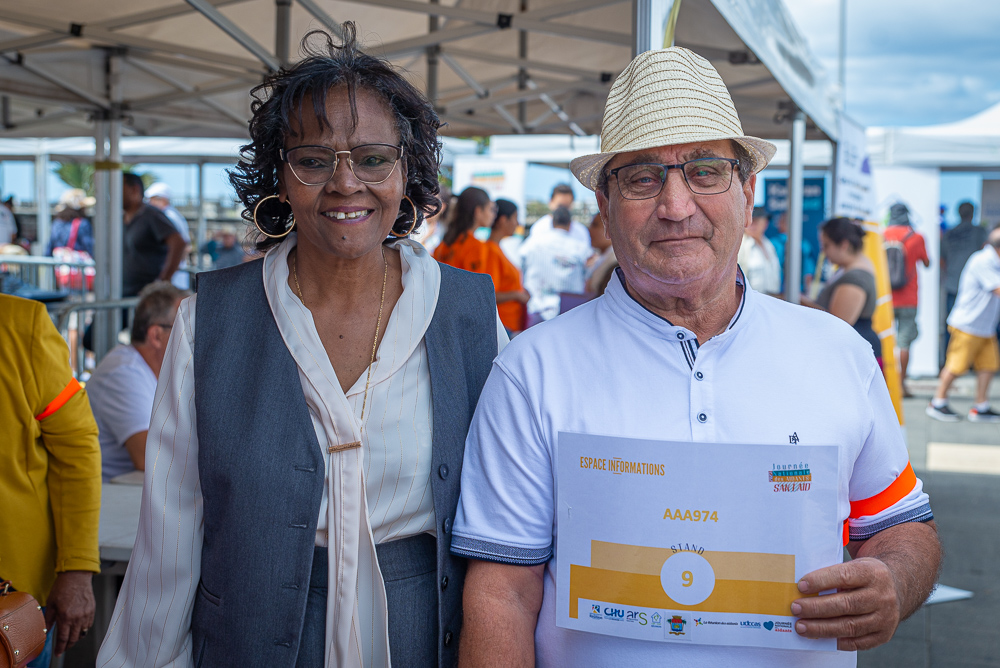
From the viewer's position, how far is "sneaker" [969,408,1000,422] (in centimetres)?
947

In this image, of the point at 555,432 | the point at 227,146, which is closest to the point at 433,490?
the point at 555,432

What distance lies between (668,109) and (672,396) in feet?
1.64

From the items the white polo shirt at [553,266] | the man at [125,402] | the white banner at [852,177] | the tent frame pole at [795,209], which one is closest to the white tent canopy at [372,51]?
the tent frame pole at [795,209]

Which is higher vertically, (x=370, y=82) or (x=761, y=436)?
(x=370, y=82)

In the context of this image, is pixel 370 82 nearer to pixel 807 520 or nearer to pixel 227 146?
pixel 807 520

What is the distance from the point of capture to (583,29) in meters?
4.95

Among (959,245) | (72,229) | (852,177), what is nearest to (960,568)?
(852,177)

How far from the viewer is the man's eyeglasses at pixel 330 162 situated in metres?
1.71

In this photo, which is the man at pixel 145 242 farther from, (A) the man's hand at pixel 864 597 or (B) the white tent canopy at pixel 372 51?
(A) the man's hand at pixel 864 597

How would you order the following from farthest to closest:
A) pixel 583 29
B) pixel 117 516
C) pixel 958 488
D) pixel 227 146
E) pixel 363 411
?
pixel 227 146, pixel 958 488, pixel 583 29, pixel 117 516, pixel 363 411

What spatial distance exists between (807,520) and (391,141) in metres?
1.08

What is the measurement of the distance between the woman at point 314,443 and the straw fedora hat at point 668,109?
0.48m

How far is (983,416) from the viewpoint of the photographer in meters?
9.55

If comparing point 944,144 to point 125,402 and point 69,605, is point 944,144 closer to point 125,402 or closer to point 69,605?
point 125,402
